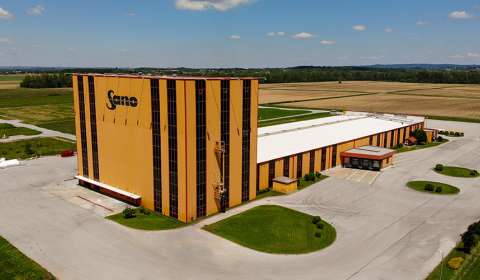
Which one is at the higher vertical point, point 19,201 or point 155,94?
point 155,94

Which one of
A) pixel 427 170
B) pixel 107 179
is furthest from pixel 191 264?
pixel 427 170

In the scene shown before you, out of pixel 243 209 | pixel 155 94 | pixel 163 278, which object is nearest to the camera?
pixel 163 278

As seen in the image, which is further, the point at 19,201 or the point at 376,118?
the point at 376,118

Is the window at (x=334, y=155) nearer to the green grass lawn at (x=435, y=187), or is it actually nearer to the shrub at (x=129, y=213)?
the green grass lawn at (x=435, y=187)

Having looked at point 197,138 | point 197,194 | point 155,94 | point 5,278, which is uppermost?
point 155,94

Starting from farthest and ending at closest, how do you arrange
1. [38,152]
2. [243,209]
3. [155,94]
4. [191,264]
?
[38,152]
[243,209]
[155,94]
[191,264]

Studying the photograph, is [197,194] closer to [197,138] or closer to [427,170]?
[197,138]

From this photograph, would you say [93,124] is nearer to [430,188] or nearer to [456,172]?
[430,188]
